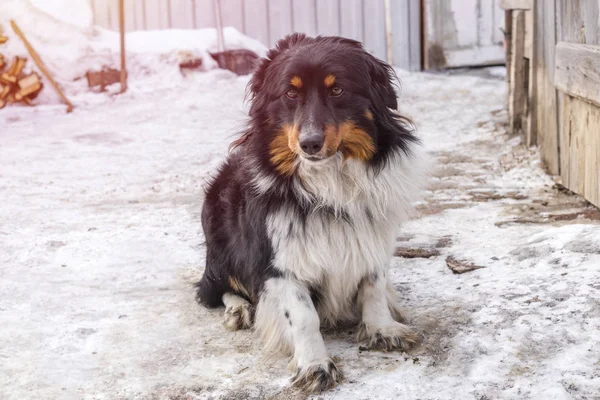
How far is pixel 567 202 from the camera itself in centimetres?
532

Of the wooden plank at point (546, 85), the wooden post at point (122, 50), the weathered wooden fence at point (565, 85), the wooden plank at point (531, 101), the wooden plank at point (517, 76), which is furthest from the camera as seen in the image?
the wooden post at point (122, 50)

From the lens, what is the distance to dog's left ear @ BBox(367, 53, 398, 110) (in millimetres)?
3197

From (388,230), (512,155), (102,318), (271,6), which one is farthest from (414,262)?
(271,6)

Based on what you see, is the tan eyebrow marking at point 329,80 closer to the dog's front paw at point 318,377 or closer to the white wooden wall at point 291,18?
the dog's front paw at point 318,377

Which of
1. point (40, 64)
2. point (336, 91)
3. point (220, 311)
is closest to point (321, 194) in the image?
point (336, 91)

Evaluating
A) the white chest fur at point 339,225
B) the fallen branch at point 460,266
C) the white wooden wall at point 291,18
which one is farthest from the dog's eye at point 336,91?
the white wooden wall at point 291,18

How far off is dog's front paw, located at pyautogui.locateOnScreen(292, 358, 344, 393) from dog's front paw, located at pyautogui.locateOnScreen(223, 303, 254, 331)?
25.3 inches

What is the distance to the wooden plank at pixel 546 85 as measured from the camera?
5.93 m

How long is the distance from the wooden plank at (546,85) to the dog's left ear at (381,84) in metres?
3.05

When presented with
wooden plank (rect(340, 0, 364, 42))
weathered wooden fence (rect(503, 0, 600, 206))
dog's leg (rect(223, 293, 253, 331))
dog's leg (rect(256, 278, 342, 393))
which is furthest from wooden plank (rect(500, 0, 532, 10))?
dog's leg (rect(256, 278, 342, 393))

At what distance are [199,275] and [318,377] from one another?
62.7 inches

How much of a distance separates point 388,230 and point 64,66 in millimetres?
7894

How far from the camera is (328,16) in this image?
34.4 ft

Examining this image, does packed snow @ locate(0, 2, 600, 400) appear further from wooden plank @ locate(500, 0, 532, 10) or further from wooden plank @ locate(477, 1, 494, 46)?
wooden plank @ locate(477, 1, 494, 46)
